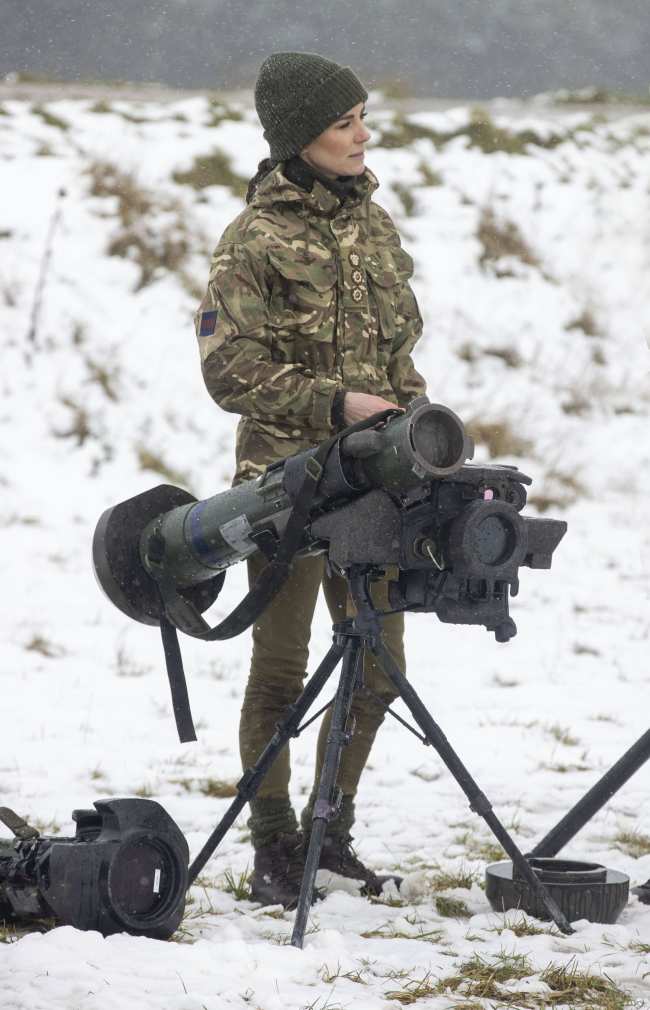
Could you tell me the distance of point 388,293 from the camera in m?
3.71

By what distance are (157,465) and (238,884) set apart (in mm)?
5611

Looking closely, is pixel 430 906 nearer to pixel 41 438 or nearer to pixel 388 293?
pixel 388 293

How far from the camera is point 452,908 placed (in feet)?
11.1

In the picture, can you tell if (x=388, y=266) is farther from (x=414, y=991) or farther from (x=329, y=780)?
(x=414, y=991)

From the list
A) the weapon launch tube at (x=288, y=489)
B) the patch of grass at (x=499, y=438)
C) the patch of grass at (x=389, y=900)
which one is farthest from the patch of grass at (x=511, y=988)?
the patch of grass at (x=499, y=438)

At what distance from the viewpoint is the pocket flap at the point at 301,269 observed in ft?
11.5

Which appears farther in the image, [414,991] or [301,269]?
[301,269]

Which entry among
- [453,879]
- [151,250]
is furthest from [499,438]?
[453,879]

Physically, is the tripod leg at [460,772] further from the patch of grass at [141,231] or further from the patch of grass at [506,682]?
the patch of grass at [141,231]

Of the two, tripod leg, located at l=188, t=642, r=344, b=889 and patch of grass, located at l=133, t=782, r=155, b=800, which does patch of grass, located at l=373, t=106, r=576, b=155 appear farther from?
tripod leg, located at l=188, t=642, r=344, b=889

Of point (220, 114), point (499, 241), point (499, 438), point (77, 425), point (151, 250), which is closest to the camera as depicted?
point (77, 425)

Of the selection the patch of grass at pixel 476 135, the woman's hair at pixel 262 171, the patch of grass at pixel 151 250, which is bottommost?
the woman's hair at pixel 262 171

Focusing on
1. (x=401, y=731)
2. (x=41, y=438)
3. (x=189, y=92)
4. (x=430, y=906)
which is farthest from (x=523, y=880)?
(x=189, y=92)

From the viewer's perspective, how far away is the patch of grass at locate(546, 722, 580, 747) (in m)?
5.38
